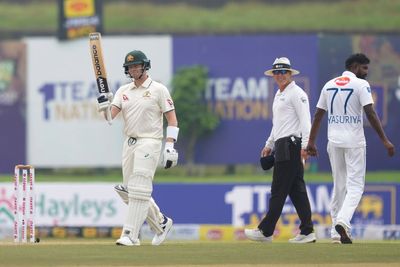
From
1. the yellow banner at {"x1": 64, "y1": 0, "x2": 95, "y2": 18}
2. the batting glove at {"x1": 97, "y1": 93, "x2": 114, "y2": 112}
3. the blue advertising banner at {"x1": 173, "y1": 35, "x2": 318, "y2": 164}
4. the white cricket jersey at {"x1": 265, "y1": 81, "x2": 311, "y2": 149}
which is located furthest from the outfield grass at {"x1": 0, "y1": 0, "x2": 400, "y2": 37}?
the batting glove at {"x1": 97, "y1": 93, "x2": 114, "y2": 112}

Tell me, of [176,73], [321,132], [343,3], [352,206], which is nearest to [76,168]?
[176,73]

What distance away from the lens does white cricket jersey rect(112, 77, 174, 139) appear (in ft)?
41.0

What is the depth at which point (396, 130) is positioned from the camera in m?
38.7

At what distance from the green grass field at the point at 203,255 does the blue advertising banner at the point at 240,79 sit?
1048 inches

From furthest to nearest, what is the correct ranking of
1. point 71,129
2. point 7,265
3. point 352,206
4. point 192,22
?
point 192,22
point 71,129
point 352,206
point 7,265

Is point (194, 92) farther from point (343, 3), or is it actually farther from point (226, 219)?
point (226, 219)

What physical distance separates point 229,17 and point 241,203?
2472 centimetres

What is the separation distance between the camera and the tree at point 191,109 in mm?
39250

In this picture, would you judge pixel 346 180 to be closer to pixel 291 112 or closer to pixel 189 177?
pixel 291 112

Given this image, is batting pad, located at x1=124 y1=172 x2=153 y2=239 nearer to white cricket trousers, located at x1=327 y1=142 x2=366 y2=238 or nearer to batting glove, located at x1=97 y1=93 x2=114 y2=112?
batting glove, located at x1=97 y1=93 x2=114 y2=112

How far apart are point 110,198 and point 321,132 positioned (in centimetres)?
1773

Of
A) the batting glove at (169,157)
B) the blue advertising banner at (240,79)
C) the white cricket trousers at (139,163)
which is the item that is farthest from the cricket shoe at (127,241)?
the blue advertising banner at (240,79)

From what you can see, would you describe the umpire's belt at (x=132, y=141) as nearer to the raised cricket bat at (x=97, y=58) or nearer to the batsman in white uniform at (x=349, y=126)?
the raised cricket bat at (x=97, y=58)

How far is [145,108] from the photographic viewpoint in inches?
492
